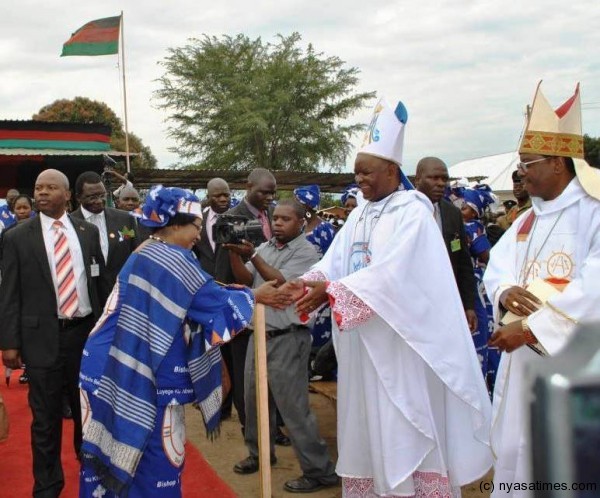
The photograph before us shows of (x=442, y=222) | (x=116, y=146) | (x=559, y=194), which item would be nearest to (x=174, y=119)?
(x=116, y=146)

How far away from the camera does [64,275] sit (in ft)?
15.1

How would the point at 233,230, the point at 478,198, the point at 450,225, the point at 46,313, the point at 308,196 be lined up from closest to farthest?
the point at 233,230 < the point at 46,313 < the point at 450,225 < the point at 308,196 < the point at 478,198

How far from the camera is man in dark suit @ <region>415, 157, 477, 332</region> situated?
5270mm

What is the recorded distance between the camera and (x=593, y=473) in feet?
2.32

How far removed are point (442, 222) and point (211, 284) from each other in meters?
2.49

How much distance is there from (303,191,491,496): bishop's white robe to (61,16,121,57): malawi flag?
41.5 ft

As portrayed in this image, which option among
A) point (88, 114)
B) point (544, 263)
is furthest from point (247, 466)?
point (88, 114)

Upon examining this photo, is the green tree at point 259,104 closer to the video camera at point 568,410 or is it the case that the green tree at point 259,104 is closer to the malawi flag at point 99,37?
the malawi flag at point 99,37

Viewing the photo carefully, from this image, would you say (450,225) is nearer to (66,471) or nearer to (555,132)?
(555,132)

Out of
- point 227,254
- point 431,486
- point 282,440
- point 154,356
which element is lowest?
point 282,440

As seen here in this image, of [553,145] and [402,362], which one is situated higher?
[553,145]

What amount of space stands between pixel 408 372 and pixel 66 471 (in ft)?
9.60

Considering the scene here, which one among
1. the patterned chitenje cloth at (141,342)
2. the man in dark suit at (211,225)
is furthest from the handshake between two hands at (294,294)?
the man in dark suit at (211,225)

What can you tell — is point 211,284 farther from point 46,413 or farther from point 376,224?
point 46,413
